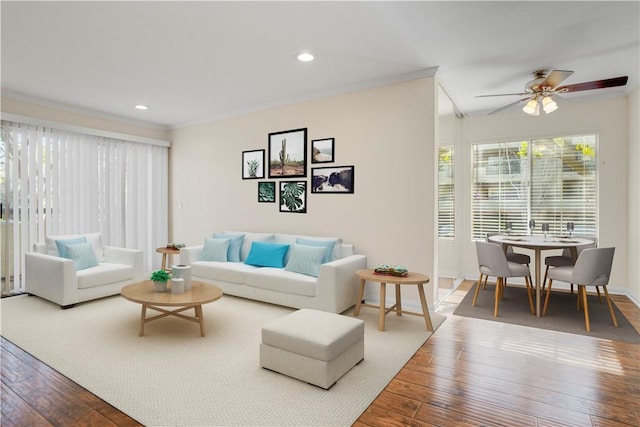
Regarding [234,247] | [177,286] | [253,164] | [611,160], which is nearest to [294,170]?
[253,164]

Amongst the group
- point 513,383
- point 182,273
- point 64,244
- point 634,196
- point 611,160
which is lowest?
point 513,383

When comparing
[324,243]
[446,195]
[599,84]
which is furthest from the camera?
[446,195]

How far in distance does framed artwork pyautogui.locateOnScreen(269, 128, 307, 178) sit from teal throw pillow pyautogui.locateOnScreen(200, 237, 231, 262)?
1.24 meters

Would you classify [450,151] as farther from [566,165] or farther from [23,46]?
[23,46]

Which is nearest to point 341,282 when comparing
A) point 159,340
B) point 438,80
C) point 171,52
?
point 159,340

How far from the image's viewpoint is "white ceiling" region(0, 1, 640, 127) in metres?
2.75

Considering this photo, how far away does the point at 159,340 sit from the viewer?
314cm

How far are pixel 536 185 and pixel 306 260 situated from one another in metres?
3.88

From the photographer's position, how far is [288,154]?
516 centimetres

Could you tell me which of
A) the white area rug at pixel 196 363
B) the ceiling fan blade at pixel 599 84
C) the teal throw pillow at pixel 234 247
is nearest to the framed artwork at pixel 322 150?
the teal throw pillow at pixel 234 247

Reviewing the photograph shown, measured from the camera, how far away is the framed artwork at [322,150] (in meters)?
4.73

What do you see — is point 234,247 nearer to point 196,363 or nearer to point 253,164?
point 253,164

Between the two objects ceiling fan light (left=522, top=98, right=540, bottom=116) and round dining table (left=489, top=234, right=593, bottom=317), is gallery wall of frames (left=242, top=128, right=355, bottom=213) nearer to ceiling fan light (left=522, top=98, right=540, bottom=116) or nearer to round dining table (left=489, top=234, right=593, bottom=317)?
round dining table (left=489, top=234, right=593, bottom=317)

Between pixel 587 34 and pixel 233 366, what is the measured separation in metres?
4.10
